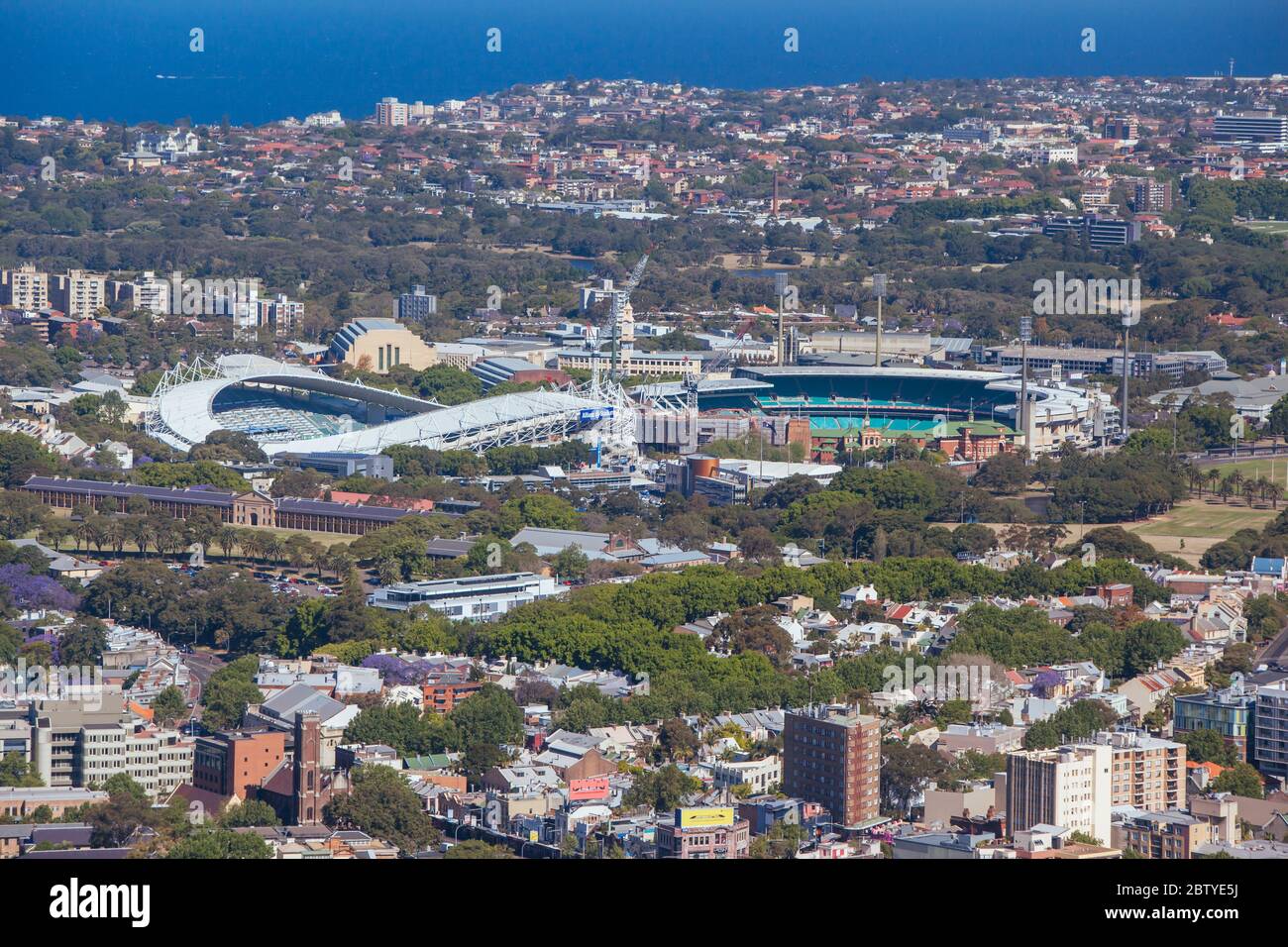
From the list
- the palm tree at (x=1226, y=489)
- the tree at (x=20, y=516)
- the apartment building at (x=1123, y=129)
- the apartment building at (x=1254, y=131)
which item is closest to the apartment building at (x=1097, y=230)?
the apartment building at (x=1254, y=131)

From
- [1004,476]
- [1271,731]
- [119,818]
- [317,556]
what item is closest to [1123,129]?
[1004,476]

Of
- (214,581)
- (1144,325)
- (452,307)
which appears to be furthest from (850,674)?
(452,307)

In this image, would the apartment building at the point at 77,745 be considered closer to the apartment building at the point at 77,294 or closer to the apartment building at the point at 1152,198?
the apartment building at the point at 77,294

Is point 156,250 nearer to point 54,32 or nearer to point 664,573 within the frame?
point 54,32

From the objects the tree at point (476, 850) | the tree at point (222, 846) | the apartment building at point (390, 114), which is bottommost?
the tree at point (476, 850)

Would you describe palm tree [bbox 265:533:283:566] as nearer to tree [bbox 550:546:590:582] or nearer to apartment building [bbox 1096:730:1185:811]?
tree [bbox 550:546:590:582]

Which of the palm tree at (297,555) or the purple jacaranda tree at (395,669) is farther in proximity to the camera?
the palm tree at (297,555)
